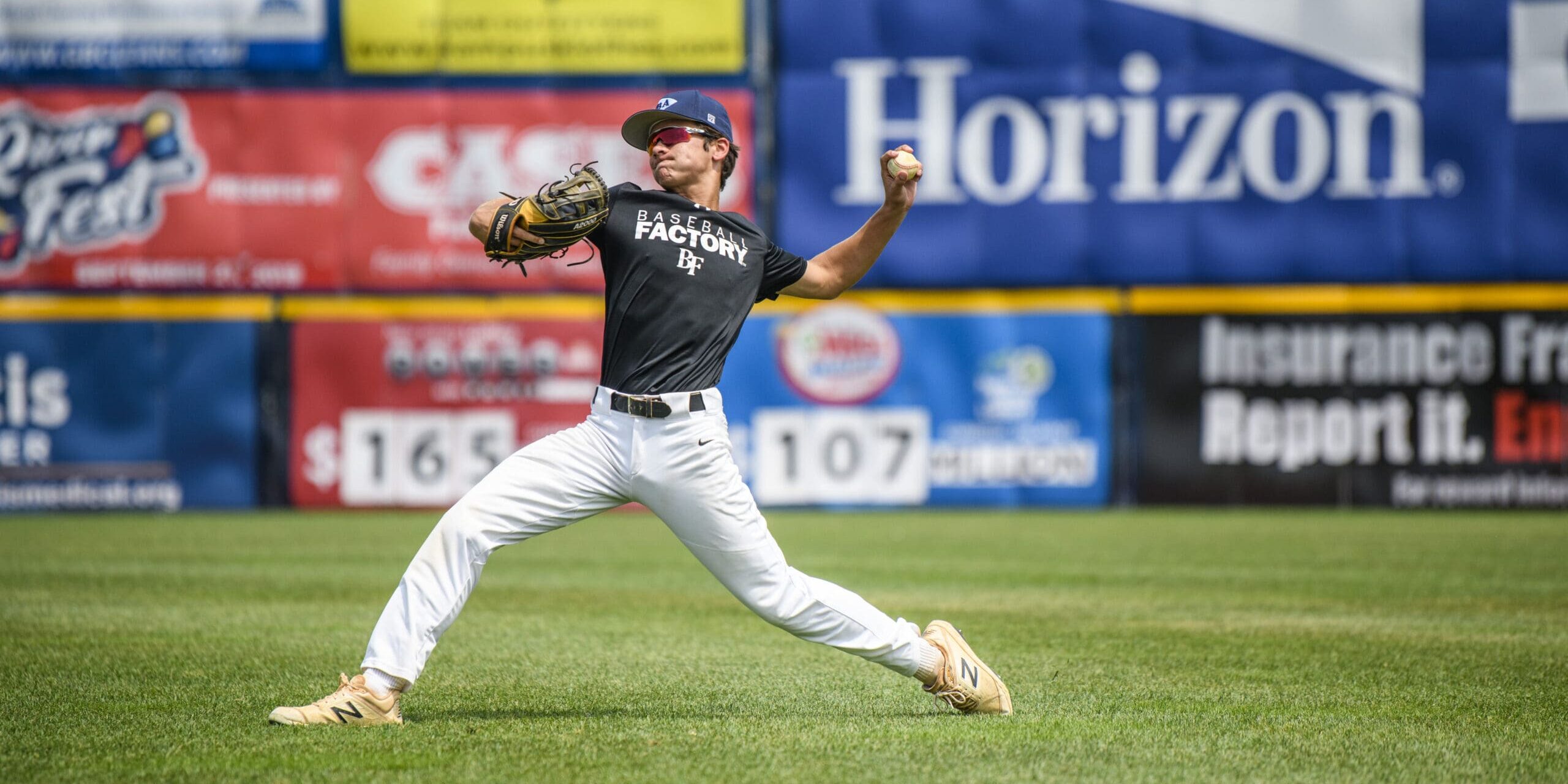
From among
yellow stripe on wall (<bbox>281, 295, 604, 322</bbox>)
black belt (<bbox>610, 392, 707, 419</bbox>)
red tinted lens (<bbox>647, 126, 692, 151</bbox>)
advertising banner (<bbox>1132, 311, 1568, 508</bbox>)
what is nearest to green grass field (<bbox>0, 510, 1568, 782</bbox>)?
black belt (<bbox>610, 392, 707, 419</bbox>)

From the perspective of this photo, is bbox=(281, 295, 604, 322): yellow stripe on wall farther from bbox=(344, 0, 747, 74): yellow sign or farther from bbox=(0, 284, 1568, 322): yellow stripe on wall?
bbox=(344, 0, 747, 74): yellow sign

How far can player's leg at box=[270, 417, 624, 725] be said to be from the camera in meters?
5.05

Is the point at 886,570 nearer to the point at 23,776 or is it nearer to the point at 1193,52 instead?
the point at 23,776

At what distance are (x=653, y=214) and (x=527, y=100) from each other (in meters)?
13.2

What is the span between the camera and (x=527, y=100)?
714 inches

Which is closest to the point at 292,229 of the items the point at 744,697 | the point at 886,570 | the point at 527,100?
the point at 527,100

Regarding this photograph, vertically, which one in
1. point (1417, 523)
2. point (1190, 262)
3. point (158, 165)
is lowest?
point (1417, 523)

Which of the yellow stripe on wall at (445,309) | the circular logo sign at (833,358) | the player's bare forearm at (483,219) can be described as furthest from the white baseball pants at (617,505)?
the yellow stripe on wall at (445,309)

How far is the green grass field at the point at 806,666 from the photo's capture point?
4695mm

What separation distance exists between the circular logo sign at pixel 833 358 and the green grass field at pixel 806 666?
14.1 ft

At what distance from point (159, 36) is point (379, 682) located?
1480cm

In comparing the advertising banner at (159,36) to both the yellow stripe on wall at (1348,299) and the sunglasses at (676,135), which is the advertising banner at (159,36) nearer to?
the yellow stripe on wall at (1348,299)

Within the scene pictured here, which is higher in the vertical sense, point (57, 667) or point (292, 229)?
point (292, 229)

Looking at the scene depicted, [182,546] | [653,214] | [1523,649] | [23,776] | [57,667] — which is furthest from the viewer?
[182,546]
